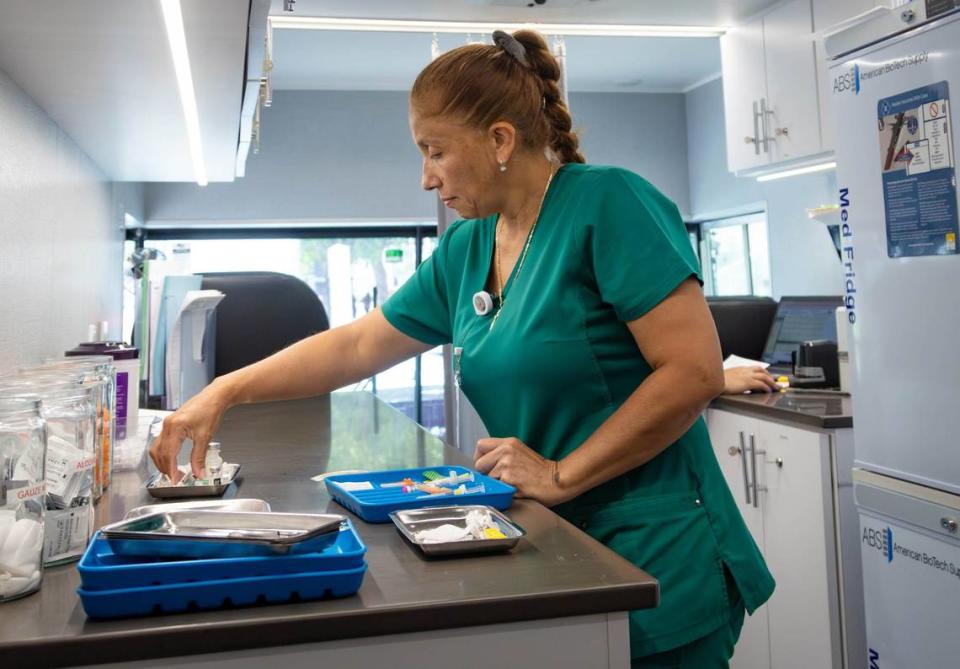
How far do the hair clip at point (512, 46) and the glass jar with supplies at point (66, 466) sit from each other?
0.74 metres

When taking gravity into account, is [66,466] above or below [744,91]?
below

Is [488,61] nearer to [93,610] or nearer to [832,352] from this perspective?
[93,610]

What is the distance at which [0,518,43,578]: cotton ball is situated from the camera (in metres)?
0.69

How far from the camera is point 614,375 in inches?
43.1

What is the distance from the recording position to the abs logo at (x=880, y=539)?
175 centimetres

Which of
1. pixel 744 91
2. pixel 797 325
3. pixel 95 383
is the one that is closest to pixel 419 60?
pixel 744 91

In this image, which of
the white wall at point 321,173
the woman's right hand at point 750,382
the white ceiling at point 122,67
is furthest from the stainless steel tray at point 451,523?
the white wall at point 321,173

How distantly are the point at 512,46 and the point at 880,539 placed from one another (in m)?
1.36

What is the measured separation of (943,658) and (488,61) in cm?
145

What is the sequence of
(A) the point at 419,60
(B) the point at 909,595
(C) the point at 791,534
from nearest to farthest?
(B) the point at 909,595 → (C) the point at 791,534 → (A) the point at 419,60

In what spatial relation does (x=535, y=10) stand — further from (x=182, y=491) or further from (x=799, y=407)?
(x=182, y=491)

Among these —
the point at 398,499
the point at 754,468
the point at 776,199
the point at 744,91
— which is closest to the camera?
the point at 398,499

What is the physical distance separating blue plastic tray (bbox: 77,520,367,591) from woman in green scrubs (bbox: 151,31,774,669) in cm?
39

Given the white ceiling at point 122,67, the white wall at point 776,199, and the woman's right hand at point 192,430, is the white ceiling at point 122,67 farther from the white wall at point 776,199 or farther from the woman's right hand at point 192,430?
the white wall at point 776,199
